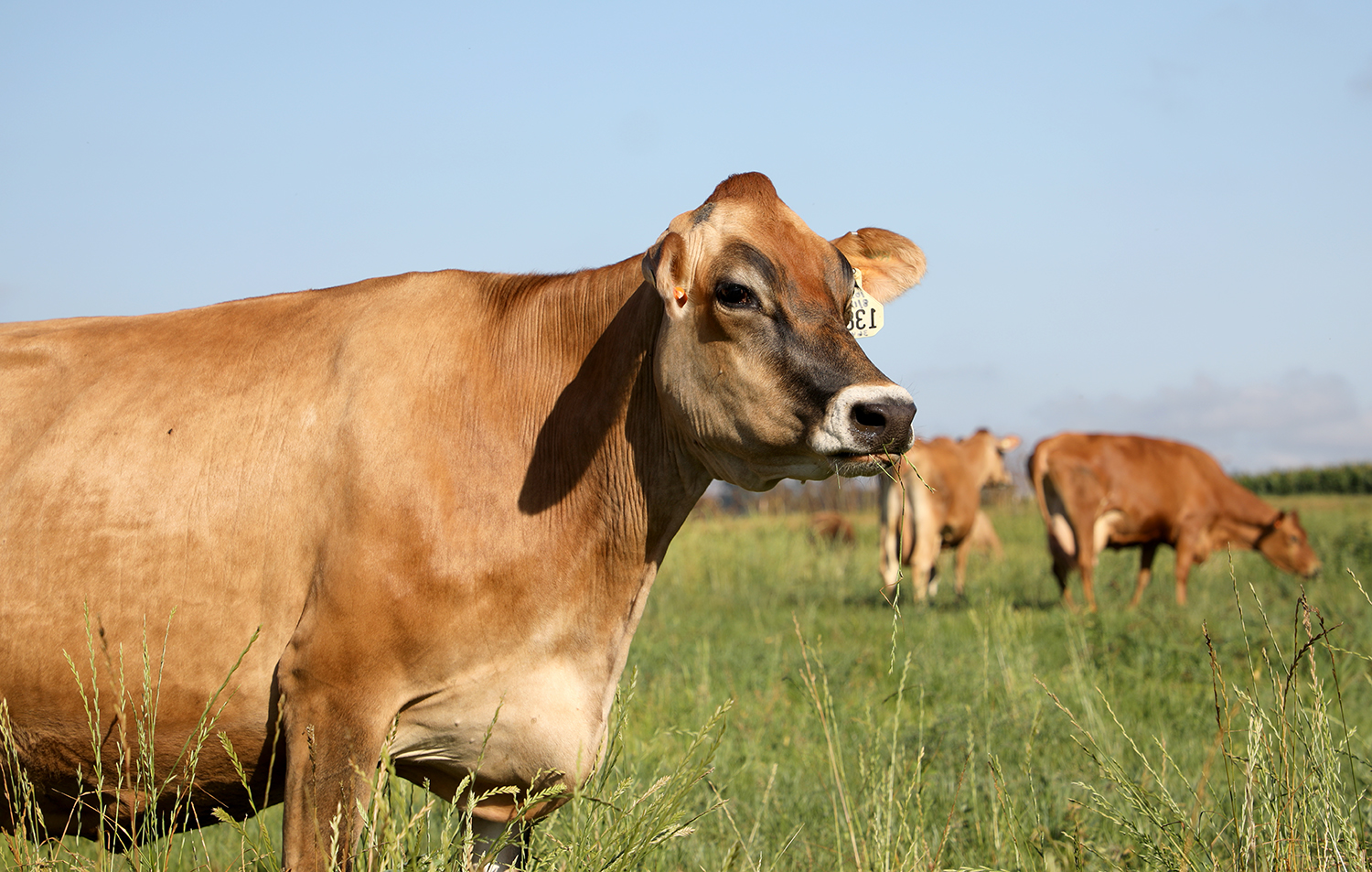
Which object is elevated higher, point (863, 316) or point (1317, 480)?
point (863, 316)

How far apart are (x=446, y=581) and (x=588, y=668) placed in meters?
0.52

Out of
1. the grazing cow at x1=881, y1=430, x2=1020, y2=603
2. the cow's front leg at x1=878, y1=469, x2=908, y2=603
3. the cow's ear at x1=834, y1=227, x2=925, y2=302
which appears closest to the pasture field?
the cow's front leg at x1=878, y1=469, x2=908, y2=603

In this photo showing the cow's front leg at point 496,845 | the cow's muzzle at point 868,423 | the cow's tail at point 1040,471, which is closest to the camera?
the cow's muzzle at point 868,423

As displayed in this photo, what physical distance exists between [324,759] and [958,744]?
3.44 metres

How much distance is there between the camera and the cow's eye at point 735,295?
9.45 feet

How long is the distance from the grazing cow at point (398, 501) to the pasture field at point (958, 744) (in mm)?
262

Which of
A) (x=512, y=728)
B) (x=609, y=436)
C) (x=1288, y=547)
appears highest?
(x=609, y=436)

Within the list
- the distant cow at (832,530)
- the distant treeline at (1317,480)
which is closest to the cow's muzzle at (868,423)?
the distant cow at (832,530)

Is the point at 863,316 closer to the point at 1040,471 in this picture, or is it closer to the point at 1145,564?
the point at 1040,471

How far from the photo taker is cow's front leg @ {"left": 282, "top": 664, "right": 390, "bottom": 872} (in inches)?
106

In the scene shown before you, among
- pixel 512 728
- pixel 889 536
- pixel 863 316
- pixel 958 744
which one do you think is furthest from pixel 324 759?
pixel 889 536

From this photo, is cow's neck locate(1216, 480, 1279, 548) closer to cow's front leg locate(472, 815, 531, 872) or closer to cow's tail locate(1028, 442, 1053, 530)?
cow's tail locate(1028, 442, 1053, 530)

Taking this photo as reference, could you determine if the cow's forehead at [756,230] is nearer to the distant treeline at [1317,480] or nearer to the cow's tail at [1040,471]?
the cow's tail at [1040,471]

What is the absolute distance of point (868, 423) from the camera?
8.64ft
